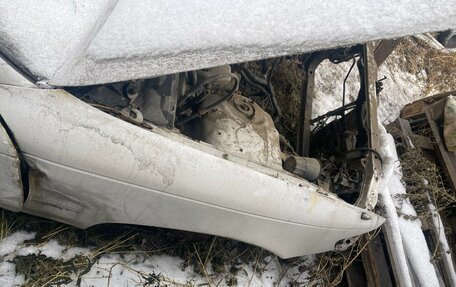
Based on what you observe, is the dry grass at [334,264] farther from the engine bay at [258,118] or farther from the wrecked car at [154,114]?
the wrecked car at [154,114]

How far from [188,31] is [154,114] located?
22.8 inches

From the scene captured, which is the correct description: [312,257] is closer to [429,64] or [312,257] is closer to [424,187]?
[424,187]

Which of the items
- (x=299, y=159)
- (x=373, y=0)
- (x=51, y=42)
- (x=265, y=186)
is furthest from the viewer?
(x=299, y=159)

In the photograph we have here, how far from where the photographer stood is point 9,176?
5.49ft

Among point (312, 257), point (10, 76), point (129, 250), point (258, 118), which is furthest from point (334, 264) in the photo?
point (10, 76)

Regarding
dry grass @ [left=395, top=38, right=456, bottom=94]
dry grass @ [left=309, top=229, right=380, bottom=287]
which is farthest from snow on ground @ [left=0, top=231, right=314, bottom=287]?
dry grass @ [left=395, top=38, right=456, bottom=94]

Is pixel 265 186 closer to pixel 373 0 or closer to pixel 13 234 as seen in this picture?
pixel 373 0

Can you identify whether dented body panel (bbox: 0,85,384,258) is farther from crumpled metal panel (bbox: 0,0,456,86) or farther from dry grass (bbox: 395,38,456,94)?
dry grass (bbox: 395,38,456,94)

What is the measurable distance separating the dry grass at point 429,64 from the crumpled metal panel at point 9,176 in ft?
17.4

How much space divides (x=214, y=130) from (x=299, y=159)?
0.57 meters

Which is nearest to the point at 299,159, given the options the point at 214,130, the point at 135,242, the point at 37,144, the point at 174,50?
the point at 214,130

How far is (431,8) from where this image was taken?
1.59 m

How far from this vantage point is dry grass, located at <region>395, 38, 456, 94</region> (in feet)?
19.5

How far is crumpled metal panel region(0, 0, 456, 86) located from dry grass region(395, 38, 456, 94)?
15.3ft
